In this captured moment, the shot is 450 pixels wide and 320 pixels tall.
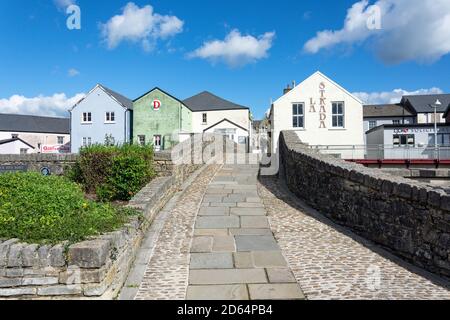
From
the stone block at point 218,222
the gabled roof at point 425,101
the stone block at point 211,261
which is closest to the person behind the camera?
the stone block at point 211,261

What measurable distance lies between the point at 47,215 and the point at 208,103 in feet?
139

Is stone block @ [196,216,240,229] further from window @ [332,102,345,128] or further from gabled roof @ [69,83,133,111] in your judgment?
gabled roof @ [69,83,133,111]

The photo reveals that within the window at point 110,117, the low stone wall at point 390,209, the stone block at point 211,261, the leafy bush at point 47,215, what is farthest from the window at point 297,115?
the stone block at point 211,261

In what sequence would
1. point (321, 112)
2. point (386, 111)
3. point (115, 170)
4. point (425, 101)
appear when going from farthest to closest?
point (386, 111) < point (425, 101) < point (321, 112) < point (115, 170)

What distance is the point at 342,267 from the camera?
4.79 metres

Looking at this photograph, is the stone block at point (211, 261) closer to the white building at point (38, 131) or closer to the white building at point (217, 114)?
the white building at point (217, 114)

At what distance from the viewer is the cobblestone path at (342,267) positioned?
13.4 ft

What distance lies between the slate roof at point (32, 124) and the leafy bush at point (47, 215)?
51.8 metres

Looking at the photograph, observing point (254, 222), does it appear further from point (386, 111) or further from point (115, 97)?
point (386, 111)

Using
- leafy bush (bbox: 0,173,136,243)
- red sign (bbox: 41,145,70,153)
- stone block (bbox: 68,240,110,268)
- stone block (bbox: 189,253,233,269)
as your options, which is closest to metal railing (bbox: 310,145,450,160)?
stone block (bbox: 189,253,233,269)

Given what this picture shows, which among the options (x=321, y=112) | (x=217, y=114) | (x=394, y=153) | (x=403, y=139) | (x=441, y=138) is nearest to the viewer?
(x=394, y=153)

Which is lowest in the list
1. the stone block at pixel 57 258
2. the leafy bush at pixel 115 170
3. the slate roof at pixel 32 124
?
the stone block at pixel 57 258

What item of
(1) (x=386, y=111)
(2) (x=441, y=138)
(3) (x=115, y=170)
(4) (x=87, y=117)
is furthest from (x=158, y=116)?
(1) (x=386, y=111)
